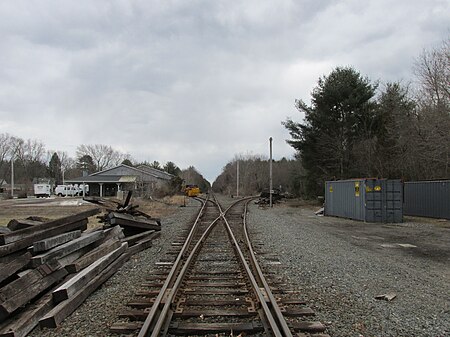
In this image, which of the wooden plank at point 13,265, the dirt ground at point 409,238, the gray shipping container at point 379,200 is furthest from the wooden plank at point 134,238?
the gray shipping container at point 379,200

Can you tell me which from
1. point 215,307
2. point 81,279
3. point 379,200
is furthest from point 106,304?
point 379,200

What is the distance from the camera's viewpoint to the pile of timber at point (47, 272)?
4.61 metres

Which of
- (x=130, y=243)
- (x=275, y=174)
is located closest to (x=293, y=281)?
(x=130, y=243)

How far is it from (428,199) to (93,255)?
788 inches

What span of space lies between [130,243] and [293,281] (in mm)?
5219

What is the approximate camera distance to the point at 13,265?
202 inches

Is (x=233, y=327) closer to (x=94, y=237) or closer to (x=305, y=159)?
(x=94, y=237)

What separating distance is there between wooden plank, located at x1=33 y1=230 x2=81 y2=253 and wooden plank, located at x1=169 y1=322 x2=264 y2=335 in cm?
260

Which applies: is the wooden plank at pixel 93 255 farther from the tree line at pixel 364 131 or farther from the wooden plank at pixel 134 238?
the tree line at pixel 364 131

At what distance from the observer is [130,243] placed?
33.7 feet

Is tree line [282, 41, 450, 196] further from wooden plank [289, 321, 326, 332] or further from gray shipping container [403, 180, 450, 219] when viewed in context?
wooden plank [289, 321, 326, 332]

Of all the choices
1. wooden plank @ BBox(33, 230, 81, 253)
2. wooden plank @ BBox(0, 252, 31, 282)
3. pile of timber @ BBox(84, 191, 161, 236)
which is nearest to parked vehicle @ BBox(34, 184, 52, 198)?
pile of timber @ BBox(84, 191, 161, 236)

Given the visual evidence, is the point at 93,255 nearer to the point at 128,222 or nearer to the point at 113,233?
the point at 113,233

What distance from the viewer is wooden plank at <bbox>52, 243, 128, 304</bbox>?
5.12m
